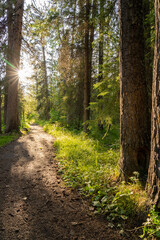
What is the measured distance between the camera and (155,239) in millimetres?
1916

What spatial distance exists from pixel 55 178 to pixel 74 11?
836 cm

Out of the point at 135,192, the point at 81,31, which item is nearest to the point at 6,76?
the point at 81,31

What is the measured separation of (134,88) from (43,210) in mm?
2967

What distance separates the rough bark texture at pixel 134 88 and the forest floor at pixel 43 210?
1189mm

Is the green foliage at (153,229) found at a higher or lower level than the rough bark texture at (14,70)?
lower

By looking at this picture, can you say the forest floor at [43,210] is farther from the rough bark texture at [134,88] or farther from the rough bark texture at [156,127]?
the rough bark texture at [134,88]

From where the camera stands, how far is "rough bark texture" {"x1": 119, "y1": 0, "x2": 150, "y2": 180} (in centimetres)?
300

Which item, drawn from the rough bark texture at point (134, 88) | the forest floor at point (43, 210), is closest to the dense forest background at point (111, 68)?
the rough bark texture at point (134, 88)

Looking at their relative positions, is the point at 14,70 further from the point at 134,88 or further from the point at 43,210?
the point at 43,210

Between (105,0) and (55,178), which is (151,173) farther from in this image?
(105,0)

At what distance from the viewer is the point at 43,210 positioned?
106 inches

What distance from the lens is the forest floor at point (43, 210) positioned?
216cm

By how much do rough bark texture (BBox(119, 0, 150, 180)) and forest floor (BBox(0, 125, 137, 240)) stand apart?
1.19m

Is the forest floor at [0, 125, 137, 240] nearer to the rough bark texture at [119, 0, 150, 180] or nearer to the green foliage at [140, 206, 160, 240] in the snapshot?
the green foliage at [140, 206, 160, 240]
